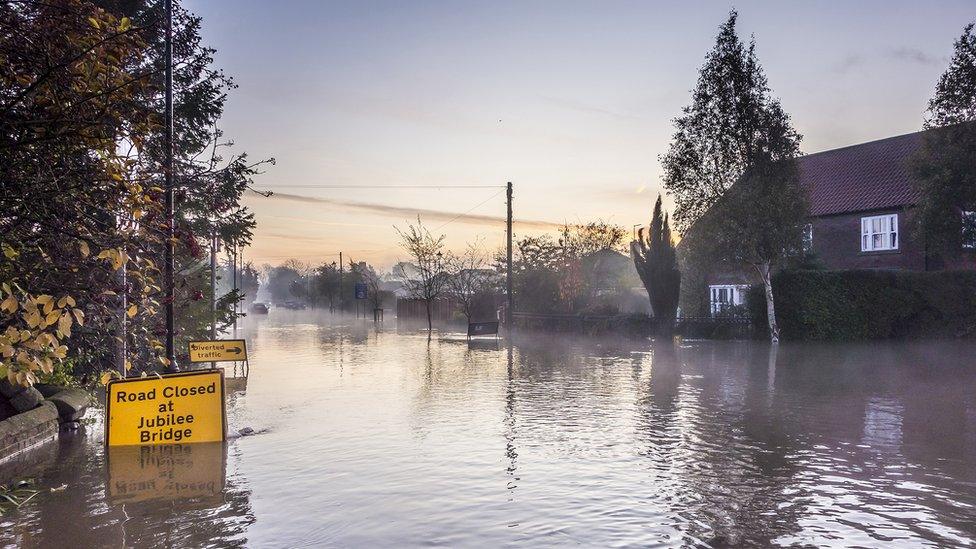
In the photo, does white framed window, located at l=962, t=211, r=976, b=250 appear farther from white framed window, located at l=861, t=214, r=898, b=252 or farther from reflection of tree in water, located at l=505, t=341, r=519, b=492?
reflection of tree in water, located at l=505, t=341, r=519, b=492

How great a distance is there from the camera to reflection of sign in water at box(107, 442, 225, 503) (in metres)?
8.22

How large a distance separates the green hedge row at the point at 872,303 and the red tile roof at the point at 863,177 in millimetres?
6769

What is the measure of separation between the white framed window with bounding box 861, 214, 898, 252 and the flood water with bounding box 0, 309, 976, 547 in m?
21.9

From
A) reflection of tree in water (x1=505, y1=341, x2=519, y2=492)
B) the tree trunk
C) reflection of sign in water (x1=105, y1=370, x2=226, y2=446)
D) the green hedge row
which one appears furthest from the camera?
the tree trunk

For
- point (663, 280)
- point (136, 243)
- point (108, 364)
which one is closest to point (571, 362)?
point (108, 364)

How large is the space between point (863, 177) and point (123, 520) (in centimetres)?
4250

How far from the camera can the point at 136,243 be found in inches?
199

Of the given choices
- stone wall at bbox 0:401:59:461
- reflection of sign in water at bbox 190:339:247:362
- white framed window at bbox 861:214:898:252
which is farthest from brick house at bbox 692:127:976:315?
stone wall at bbox 0:401:59:461

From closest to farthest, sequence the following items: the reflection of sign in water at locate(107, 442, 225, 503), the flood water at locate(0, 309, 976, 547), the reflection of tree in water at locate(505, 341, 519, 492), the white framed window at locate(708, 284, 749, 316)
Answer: the flood water at locate(0, 309, 976, 547)
the reflection of sign in water at locate(107, 442, 225, 503)
the reflection of tree in water at locate(505, 341, 519, 492)
the white framed window at locate(708, 284, 749, 316)

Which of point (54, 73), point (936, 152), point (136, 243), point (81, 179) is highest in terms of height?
point (936, 152)

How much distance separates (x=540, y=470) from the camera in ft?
29.6

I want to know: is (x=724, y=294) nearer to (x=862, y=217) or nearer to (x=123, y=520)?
(x=862, y=217)

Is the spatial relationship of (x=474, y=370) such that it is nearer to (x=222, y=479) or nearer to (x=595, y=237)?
(x=222, y=479)

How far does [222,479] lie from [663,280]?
1217 inches
